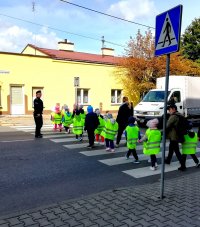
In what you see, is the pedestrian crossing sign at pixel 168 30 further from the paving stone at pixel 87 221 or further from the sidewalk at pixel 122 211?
the paving stone at pixel 87 221

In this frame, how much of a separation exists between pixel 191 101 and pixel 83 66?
1094 centimetres

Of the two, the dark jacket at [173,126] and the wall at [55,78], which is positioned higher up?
the wall at [55,78]

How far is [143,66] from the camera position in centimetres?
2508

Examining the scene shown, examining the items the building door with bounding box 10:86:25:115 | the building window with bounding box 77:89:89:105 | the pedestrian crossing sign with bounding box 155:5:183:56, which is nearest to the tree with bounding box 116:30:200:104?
the building window with bounding box 77:89:89:105

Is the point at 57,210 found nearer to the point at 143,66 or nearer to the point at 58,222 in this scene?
the point at 58,222

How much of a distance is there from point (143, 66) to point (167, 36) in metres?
21.0

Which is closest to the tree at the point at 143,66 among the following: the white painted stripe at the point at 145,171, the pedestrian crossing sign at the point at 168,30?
the white painted stripe at the point at 145,171

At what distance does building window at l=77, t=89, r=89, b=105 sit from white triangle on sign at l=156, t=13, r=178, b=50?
2041 centimetres

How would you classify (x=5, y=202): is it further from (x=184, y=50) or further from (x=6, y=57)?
(x=184, y=50)

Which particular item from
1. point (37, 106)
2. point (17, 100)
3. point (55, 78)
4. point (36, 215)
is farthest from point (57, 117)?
point (36, 215)

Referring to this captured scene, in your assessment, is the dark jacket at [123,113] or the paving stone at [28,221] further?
the dark jacket at [123,113]

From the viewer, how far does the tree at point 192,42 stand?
3406cm

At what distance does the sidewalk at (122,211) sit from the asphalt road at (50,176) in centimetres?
53

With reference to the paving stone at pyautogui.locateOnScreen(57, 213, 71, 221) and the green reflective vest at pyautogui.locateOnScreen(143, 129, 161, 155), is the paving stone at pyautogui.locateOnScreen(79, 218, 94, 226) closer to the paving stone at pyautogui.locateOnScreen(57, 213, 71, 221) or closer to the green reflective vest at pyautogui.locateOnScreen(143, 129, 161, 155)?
the paving stone at pyautogui.locateOnScreen(57, 213, 71, 221)
